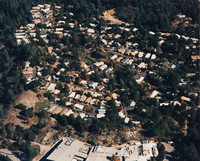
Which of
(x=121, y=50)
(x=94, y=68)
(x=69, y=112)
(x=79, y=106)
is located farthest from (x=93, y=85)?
(x=121, y=50)

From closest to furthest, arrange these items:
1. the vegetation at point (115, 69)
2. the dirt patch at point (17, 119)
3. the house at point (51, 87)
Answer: the vegetation at point (115, 69) < the dirt patch at point (17, 119) < the house at point (51, 87)

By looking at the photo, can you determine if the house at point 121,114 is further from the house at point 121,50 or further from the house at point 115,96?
the house at point 121,50

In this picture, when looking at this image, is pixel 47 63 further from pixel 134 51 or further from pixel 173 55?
pixel 173 55

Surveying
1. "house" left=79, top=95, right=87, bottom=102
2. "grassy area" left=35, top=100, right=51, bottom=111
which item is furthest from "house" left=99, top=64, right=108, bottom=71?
"grassy area" left=35, top=100, right=51, bottom=111

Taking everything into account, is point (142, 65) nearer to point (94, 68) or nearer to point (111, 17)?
point (94, 68)

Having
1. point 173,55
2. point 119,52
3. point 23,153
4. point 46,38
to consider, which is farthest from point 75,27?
point 23,153

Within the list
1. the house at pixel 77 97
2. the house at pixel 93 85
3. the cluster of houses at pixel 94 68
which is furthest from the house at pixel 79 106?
the house at pixel 93 85

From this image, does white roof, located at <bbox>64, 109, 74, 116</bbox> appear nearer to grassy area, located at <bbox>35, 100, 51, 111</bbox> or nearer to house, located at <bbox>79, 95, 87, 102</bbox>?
house, located at <bbox>79, 95, 87, 102</bbox>

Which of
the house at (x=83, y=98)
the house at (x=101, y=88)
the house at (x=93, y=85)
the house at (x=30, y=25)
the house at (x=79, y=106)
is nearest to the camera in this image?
the house at (x=79, y=106)
